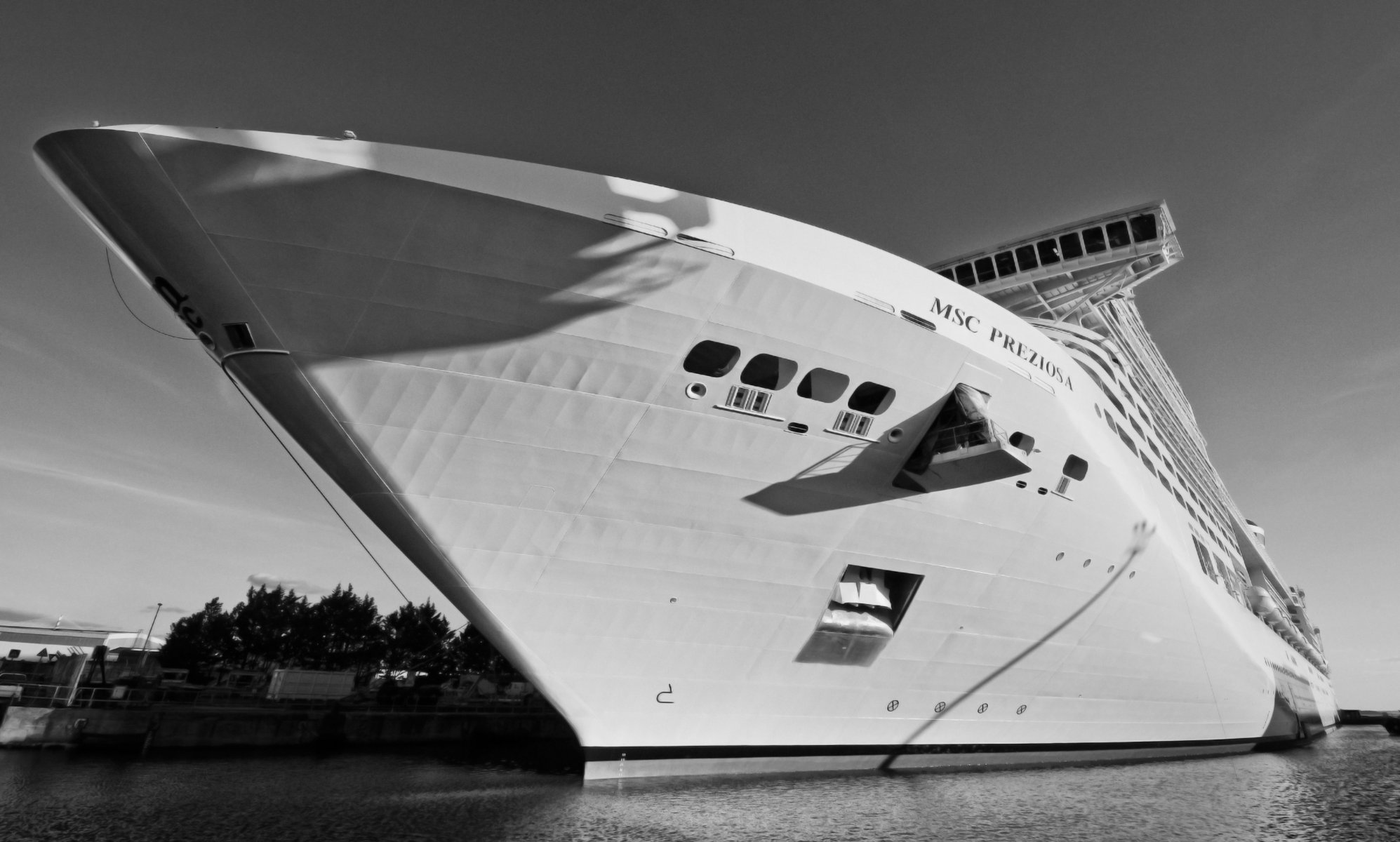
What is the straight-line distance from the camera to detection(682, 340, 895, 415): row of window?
9.46 meters

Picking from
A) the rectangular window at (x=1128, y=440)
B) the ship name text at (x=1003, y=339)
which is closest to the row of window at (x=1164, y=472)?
the rectangular window at (x=1128, y=440)

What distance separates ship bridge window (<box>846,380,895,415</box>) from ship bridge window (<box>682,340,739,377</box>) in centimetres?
196

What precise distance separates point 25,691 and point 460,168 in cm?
2383

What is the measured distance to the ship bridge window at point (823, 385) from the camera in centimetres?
1002

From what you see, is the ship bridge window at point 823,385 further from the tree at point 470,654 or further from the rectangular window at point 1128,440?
the tree at point 470,654

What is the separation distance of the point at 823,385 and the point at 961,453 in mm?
2310

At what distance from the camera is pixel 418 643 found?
149 feet

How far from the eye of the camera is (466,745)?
2141 cm

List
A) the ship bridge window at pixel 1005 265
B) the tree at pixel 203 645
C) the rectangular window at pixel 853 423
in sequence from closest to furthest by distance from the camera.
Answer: the rectangular window at pixel 853 423
the ship bridge window at pixel 1005 265
the tree at pixel 203 645

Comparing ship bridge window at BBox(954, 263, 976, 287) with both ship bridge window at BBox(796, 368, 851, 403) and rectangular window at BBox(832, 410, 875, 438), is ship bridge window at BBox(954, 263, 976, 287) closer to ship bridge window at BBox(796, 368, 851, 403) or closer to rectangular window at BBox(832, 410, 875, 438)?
rectangular window at BBox(832, 410, 875, 438)

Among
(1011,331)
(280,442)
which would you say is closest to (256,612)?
(280,442)

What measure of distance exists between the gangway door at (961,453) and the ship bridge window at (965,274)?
10.5 meters

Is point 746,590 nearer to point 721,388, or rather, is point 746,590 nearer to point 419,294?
point 721,388

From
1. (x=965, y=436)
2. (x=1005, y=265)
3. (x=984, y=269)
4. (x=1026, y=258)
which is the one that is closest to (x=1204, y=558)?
(x=1026, y=258)
